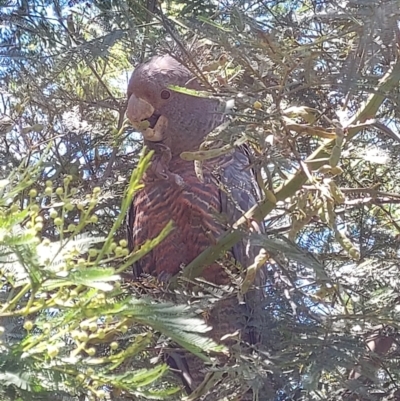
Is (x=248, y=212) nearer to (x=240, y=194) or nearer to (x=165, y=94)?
(x=240, y=194)

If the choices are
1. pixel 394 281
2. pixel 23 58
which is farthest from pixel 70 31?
pixel 394 281

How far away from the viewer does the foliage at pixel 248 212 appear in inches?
25.5

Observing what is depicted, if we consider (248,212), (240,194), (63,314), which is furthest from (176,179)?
(63,314)

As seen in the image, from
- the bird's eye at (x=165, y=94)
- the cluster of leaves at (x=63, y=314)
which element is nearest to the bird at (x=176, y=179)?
the bird's eye at (x=165, y=94)

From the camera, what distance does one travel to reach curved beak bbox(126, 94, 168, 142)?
1.66 metres

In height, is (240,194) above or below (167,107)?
below

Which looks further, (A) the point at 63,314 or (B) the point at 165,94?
(B) the point at 165,94

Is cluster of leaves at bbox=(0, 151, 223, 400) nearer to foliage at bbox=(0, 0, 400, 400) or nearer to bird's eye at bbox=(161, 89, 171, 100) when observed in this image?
foliage at bbox=(0, 0, 400, 400)

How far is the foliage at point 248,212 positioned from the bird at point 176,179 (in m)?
0.07

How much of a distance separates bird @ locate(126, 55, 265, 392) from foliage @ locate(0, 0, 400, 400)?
66 millimetres

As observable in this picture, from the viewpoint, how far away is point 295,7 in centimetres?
148

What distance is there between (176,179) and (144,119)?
0.17 metres

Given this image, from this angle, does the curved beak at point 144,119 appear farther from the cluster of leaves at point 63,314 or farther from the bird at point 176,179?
the cluster of leaves at point 63,314

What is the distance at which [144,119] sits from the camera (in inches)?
67.2
